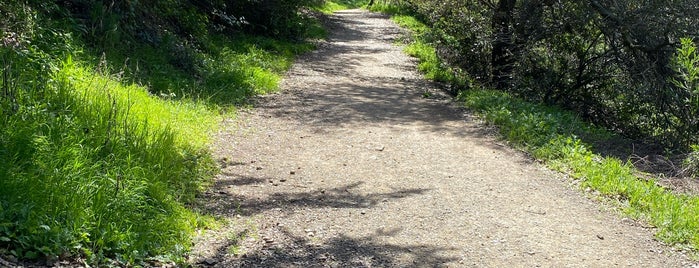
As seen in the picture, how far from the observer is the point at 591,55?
12695 millimetres

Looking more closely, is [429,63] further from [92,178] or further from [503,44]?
[92,178]

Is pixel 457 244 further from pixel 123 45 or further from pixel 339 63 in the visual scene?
pixel 339 63

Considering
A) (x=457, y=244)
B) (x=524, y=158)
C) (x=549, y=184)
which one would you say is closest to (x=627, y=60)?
(x=524, y=158)

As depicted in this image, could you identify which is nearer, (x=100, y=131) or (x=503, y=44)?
(x=100, y=131)

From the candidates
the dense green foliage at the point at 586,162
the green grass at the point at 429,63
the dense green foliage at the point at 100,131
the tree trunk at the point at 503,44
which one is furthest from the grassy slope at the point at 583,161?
the dense green foliage at the point at 100,131

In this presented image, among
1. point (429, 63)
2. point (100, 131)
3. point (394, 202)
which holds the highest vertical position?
point (100, 131)

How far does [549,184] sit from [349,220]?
257 centimetres

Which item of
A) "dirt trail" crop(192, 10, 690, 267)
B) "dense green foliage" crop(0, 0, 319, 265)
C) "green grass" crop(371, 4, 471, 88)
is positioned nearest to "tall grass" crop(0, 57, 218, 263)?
"dense green foliage" crop(0, 0, 319, 265)

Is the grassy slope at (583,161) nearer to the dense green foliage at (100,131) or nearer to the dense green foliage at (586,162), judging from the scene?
the dense green foliage at (586,162)

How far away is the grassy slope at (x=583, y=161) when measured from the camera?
20.0 ft

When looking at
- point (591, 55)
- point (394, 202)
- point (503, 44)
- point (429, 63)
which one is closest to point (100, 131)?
point (394, 202)

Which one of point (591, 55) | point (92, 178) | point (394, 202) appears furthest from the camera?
point (591, 55)

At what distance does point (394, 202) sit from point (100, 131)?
2.66 metres

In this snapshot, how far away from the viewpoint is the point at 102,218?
4570 mm
